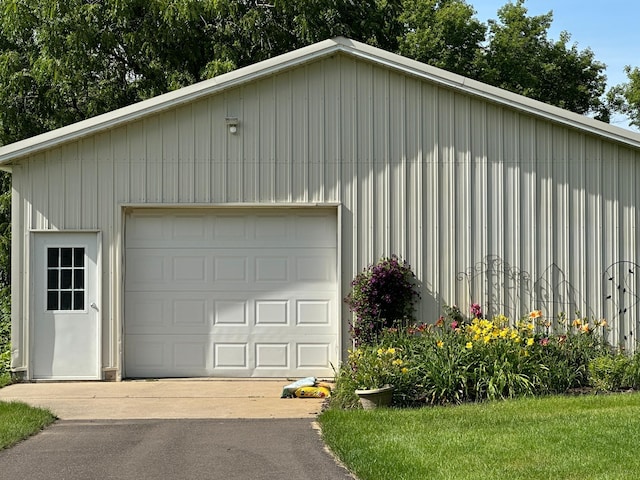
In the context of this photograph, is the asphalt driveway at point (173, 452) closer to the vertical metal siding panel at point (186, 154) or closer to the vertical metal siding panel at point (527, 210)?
the vertical metal siding panel at point (186, 154)

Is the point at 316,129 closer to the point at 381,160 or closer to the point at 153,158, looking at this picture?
the point at 381,160

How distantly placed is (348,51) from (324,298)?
363 centimetres

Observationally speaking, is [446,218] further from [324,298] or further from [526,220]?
[324,298]

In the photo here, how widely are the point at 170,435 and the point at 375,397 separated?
2.43 meters

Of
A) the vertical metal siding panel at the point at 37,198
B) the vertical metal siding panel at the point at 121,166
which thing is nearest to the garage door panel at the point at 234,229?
the vertical metal siding panel at the point at 121,166

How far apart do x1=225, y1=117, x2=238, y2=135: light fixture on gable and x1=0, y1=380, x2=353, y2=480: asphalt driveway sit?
367 cm

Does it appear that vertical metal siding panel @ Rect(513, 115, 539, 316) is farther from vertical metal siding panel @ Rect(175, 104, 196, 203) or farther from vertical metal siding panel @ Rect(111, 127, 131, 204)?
vertical metal siding panel @ Rect(111, 127, 131, 204)

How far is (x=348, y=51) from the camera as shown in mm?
13242

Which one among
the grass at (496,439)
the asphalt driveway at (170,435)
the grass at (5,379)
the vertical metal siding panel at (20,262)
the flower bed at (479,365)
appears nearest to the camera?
the grass at (496,439)

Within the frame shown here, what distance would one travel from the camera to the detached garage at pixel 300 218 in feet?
43.7

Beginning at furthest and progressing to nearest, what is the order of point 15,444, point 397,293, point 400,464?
1. point 397,293
2. point 15,444
3. point 400,464

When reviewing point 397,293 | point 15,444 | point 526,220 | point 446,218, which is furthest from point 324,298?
point 15,444

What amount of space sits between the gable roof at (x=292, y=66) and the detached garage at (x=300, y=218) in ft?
0.15

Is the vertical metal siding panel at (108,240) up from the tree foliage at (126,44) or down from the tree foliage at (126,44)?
down
